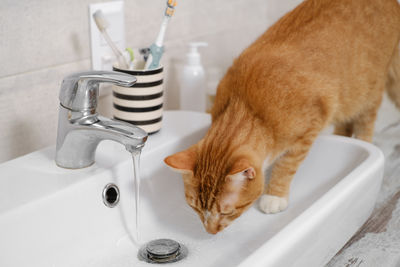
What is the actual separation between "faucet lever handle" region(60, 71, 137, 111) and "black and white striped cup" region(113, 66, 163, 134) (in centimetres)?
16

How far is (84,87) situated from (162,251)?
0.34 metres

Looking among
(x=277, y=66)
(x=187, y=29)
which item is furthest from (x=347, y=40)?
(x=187, y=29)

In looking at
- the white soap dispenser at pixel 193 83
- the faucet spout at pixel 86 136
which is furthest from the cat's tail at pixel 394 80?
the faucet spout at pixel 86 136

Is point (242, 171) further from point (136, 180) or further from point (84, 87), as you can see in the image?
point (84, 87)

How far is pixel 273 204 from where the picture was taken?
1044 mm

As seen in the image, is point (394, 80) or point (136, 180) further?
point (394, 80)

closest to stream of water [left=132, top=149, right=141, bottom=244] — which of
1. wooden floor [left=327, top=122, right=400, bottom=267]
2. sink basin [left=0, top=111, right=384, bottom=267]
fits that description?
sink basin [left=0, top=111, right=384, bottom=267]

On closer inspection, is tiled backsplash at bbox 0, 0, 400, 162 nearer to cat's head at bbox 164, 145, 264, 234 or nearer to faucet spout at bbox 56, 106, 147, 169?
Answer: faucet spout at bbox 56, 106, 147, 169

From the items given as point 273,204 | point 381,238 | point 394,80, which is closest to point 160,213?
point 273,204

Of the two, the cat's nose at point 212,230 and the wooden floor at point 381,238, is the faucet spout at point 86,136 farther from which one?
the wooden floor at point 381,238

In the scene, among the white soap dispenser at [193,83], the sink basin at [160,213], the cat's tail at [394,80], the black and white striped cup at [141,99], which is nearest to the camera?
the sink basin at [160,213]

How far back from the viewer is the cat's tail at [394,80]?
4.84 ft

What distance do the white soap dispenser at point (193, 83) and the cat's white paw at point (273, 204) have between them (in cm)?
41

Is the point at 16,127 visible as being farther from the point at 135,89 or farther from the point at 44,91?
the point at 135,89
